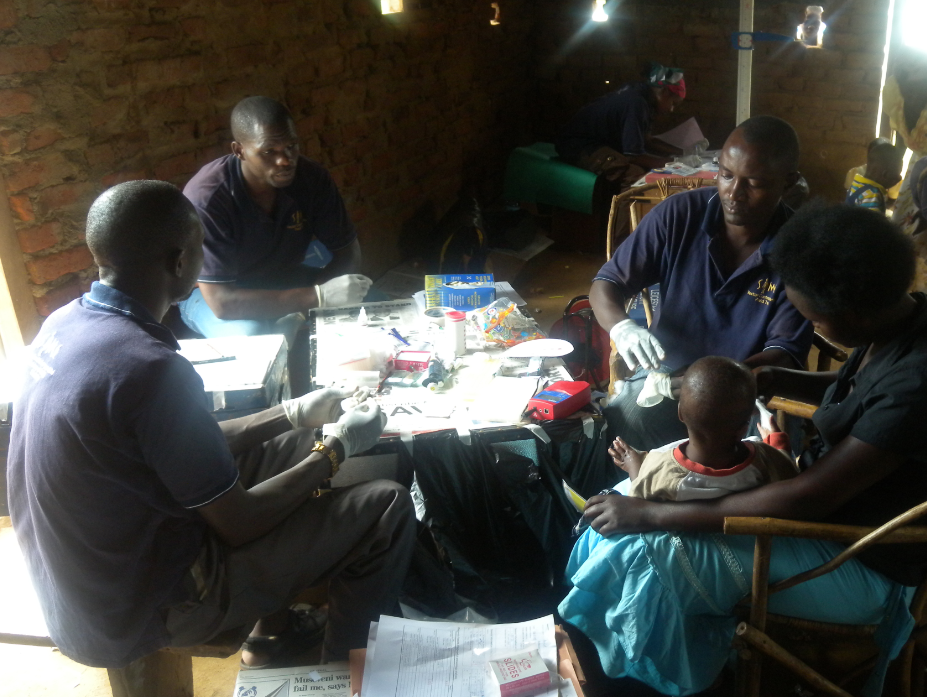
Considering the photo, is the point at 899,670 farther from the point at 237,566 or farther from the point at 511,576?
the point at 237,566

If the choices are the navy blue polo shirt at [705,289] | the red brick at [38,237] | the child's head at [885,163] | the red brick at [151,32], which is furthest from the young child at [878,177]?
the red brick at [38,237]

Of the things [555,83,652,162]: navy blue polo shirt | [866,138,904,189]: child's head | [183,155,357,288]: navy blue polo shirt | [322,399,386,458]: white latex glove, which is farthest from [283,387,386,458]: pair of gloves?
[555,83,652,162]: navy blue polo shirt

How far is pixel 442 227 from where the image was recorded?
199 inches

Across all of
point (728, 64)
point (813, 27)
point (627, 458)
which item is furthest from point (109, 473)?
point (728, 64)

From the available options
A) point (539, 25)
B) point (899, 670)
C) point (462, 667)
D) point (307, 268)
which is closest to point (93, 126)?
point (307, 268)

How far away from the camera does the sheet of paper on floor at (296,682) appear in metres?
1.60

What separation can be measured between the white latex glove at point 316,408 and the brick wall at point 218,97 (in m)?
1.31

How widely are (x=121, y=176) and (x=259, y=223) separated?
1.78 feet

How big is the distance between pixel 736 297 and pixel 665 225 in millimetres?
314

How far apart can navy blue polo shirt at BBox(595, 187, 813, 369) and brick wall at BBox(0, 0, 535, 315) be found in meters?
1.96

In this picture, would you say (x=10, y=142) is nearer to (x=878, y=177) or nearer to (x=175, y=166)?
(x=175, y=166)

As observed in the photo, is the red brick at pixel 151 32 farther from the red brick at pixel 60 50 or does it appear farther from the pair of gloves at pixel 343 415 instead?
the pair of gloves at pixel 343 415

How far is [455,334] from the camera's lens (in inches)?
93.1

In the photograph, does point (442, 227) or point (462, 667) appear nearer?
point (462, 667)
